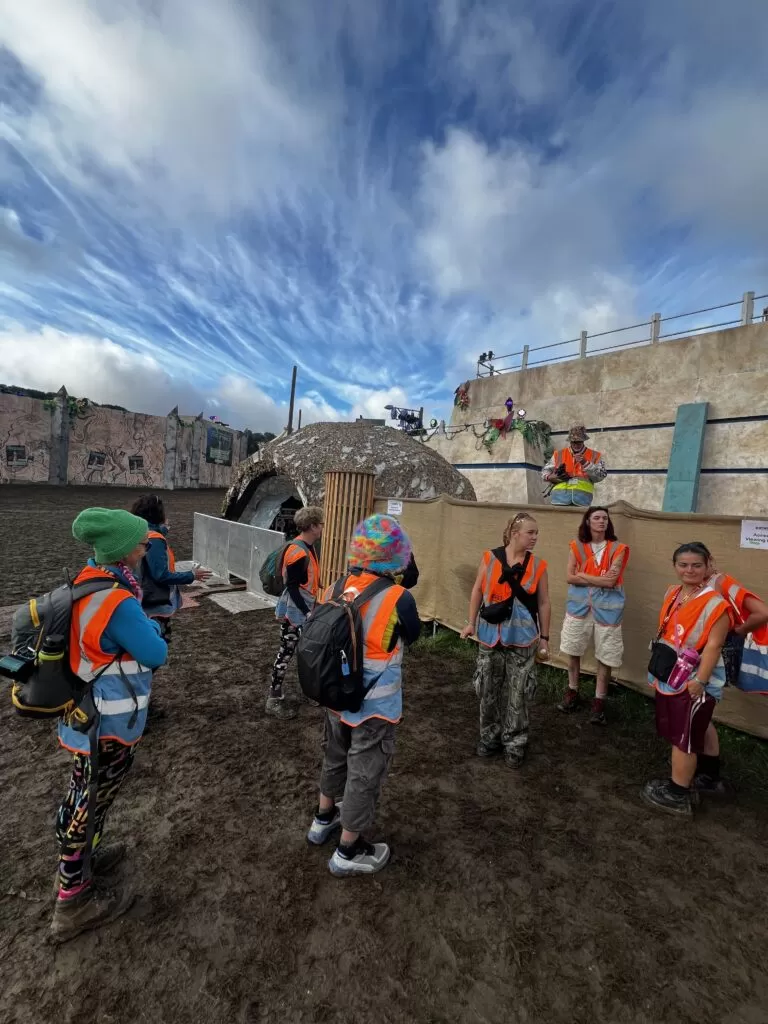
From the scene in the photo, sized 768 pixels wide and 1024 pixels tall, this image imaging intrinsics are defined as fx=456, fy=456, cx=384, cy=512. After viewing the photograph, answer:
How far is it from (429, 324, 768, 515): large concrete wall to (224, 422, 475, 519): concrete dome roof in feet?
18.5

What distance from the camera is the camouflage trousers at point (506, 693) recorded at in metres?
3.53

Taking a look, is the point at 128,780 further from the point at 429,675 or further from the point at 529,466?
the point at 529,466

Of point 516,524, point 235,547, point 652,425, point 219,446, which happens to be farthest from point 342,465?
point 219,446

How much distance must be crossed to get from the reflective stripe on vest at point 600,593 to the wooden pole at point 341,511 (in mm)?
3303

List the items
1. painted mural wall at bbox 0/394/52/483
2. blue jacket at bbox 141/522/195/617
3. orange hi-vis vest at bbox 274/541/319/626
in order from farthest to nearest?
painted mural wall at bbox 0/394/52/483 < orange hi-vis vest at bbox 274/541/319/626 < blue jacket at bbox 141/522/195/617

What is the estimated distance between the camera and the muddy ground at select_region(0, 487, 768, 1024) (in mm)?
1846

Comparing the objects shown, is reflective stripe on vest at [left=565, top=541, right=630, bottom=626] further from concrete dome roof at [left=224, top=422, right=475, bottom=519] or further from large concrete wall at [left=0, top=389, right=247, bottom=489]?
large concrete wall at [left=0, top=389, right=247, bottom=489]

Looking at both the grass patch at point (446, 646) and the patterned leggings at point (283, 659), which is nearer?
the patterned leggings at point (283, 659)

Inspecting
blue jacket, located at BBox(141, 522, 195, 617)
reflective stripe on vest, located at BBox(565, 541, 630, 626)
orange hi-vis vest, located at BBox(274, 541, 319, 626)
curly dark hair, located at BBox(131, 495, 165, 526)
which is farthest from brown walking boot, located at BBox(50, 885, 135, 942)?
reflective stripe on vest, located at BBox(565, 541, 630, 626)

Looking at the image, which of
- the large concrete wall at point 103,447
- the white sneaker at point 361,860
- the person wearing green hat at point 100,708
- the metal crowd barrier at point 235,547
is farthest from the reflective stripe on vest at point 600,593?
the large concrete wall at point 103,447

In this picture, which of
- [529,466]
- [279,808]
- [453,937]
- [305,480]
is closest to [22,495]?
[305,480]

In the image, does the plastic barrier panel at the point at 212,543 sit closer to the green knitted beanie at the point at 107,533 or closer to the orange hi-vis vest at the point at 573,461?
the orange hi-vis vest at the point at 573,461

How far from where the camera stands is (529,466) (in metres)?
13.9

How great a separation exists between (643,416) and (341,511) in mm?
10610
